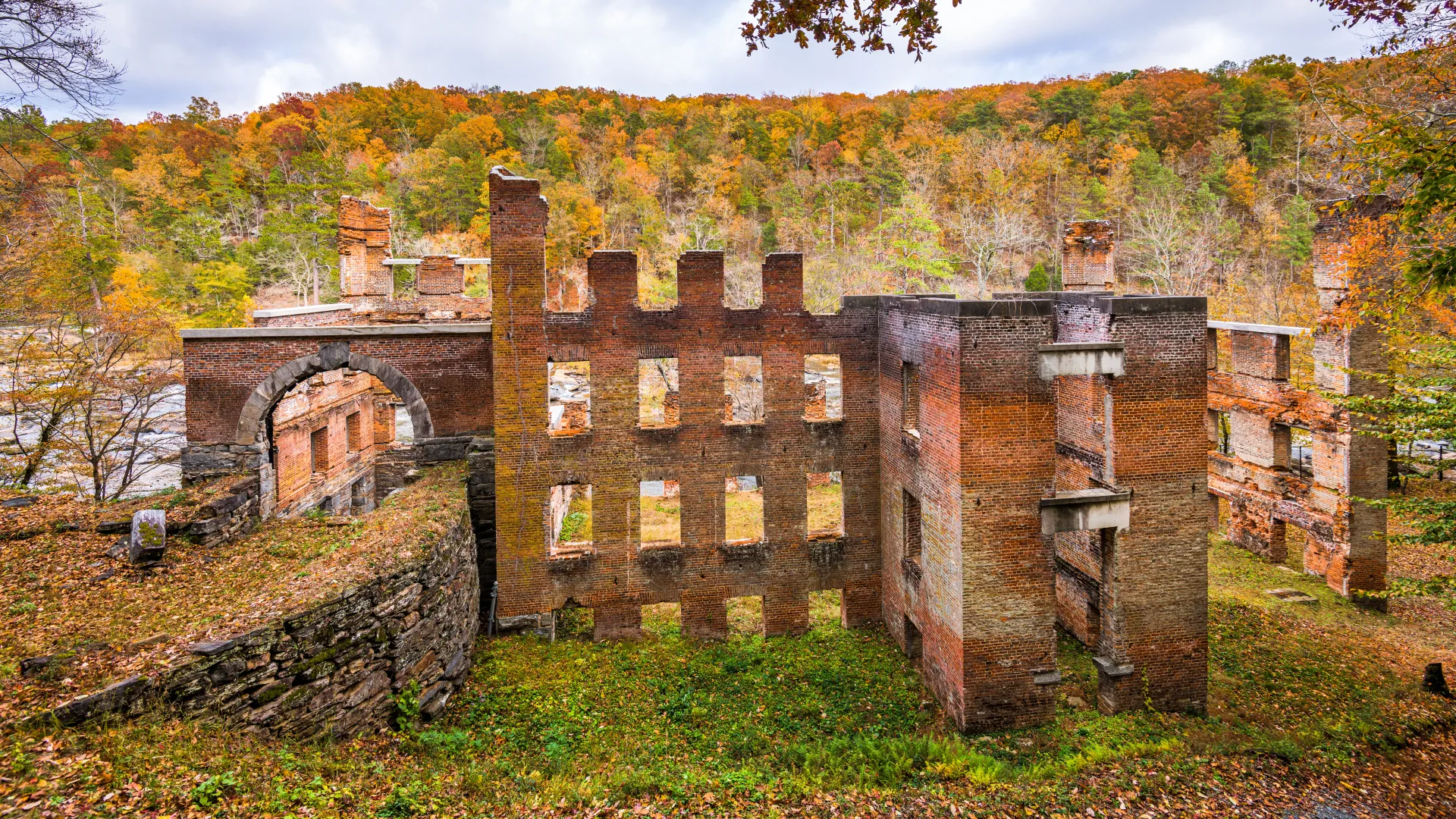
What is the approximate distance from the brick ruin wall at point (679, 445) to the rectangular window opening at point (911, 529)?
1.36m

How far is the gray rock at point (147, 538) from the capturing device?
1082cm

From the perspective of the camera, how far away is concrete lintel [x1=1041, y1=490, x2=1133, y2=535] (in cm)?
1223

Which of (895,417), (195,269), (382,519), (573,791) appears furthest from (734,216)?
(573,791)

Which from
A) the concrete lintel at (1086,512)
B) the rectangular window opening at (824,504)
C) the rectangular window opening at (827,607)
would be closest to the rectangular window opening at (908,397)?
the concrete lintel at (1086,512)

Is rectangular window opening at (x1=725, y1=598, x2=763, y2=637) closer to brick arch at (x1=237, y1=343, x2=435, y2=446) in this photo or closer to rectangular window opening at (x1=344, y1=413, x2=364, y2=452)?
brick arch at (x1=237, y1=343, x2=435, y2=446)

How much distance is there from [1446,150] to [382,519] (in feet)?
50.0

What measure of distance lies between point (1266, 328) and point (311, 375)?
77.2 ft

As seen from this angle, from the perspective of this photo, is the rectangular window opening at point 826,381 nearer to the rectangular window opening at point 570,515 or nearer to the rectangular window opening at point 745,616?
the rectangular window opening at point 745,616

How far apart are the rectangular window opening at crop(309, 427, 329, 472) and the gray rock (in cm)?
1080

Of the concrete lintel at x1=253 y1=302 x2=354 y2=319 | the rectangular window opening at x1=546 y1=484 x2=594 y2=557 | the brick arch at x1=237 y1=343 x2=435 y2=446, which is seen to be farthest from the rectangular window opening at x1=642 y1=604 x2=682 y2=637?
the concrete lintel at x1=253 y1=302 x2=354 y2=319

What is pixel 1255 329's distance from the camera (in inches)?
782

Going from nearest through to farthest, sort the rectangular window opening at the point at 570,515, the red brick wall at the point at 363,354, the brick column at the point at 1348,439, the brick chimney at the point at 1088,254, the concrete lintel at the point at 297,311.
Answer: the red brick wall at the point at 363,354
the brick column at the point at 1348,439
the concrete lintel at the point at 297,311
the rectangular window opening at the point at 570,515
the brick chimney at the point at 1088,254

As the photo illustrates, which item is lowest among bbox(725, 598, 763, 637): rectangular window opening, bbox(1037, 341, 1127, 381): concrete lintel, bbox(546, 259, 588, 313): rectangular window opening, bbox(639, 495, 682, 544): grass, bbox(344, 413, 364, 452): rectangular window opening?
bbox(725, 598, 763, 637): rectangular window opening

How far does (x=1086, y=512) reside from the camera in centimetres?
1233
